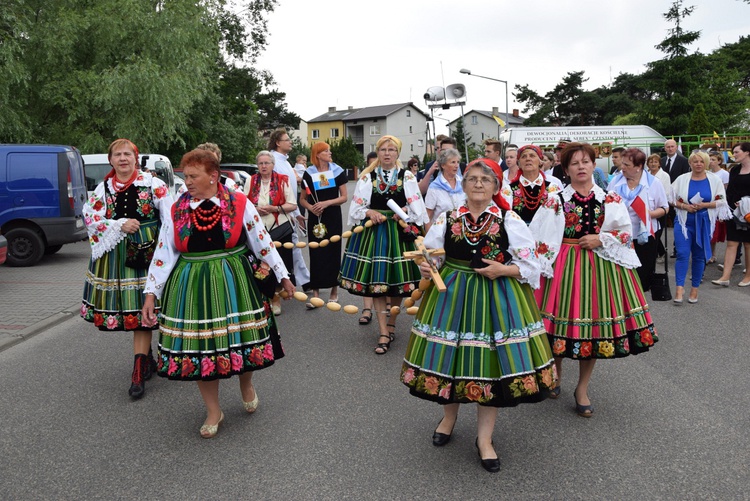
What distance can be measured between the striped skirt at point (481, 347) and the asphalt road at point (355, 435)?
0.52 meters

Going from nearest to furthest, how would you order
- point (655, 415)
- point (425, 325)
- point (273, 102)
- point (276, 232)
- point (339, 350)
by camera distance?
1. point (425, 325)
2. point (655, 415)
3. point (339, 350)
4. point (276, 232)
5. point (273, 102)

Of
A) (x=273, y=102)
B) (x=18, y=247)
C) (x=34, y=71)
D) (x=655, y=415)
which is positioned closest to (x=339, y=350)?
(x=655, y=415)

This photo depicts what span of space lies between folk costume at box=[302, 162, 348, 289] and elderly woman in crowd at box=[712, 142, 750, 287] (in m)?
5.26

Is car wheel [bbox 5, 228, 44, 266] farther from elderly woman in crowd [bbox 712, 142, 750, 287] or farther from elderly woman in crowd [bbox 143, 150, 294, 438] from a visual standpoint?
elderly woman in crowd [bbox 712, 142, 750, 287]

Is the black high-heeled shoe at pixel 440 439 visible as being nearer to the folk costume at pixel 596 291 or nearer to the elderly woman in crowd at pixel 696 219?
the folk costume at pixel 596 291

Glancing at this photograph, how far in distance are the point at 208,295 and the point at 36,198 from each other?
9247 millimetres

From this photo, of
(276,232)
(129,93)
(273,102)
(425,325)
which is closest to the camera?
(425,325)

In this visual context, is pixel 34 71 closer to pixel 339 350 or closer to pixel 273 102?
pixel 339 350

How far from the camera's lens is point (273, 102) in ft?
206

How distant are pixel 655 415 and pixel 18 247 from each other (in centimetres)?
1119

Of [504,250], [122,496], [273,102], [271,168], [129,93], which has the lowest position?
[122,496]

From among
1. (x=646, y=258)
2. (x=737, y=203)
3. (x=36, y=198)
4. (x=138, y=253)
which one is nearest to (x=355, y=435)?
(x=138, y=253)

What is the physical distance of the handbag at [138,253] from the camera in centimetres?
499

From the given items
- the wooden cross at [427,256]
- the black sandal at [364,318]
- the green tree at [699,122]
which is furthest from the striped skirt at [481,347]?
the green tree at [699,122]
